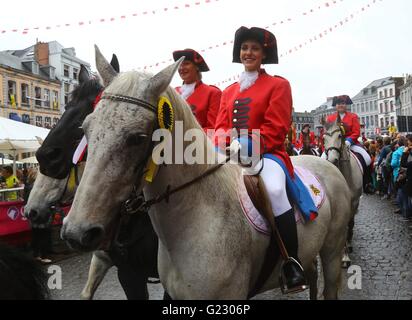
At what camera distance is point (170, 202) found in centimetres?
267

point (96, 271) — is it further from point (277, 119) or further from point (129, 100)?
point (129, 100)

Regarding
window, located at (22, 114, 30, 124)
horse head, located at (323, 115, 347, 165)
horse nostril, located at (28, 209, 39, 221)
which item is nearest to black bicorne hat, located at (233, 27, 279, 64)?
horse nostril, located at (28, 209, 39, 221)

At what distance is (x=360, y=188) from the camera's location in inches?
328

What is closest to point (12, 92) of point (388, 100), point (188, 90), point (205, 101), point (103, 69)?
point (188, 90)

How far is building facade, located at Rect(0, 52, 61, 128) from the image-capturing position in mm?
45719

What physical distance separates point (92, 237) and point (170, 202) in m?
0.70

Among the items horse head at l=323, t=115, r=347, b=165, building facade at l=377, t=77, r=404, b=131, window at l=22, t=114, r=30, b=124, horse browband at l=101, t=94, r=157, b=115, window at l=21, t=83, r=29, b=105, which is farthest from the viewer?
building facade at l=377, t=77, r=404, b=131

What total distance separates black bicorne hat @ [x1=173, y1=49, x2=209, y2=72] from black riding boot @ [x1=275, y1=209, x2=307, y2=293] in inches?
95.2

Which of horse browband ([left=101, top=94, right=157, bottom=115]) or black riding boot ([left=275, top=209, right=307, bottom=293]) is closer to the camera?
horse browband ([left=101, top=94, right=157, bottom=115])

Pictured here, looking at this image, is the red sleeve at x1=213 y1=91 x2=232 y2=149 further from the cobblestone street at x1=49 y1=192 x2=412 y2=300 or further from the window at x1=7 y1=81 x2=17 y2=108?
the window at x1=7 y1=81 x2=17 y2=108

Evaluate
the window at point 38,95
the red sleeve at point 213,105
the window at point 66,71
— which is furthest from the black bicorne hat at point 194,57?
the window at point 66,71

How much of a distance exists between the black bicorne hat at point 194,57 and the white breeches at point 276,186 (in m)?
2.01

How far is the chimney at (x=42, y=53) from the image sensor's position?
55.1 m

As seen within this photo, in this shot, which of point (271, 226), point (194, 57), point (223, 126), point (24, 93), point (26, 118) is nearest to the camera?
point (271, 226)
